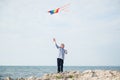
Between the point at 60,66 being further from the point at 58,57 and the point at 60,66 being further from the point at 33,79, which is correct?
the point at 33,79

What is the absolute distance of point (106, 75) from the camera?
16.1 metres

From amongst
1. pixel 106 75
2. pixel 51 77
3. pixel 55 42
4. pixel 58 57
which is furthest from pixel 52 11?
pixel 106 75

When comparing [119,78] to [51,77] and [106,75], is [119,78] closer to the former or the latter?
[106,75]

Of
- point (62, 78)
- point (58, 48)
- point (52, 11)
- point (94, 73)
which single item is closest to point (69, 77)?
point (62, 78)

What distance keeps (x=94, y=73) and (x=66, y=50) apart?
330 cm

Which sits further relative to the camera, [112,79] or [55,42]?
[55,42]

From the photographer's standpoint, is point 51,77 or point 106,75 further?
point 51,77

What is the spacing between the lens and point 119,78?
14.8 m

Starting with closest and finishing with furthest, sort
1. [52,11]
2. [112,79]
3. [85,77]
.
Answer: [112,79] → [85,77] → [52,11]

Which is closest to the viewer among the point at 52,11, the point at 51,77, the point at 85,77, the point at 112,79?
the point at 112,79

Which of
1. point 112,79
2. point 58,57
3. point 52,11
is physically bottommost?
point 112,79

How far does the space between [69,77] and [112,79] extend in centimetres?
308

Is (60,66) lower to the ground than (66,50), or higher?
lower

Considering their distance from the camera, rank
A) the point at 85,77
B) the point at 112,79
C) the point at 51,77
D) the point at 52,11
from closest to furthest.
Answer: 1. the point at 112,79
2. the point at 85,77
3. the point at 51,77
4. the point at 52,11
